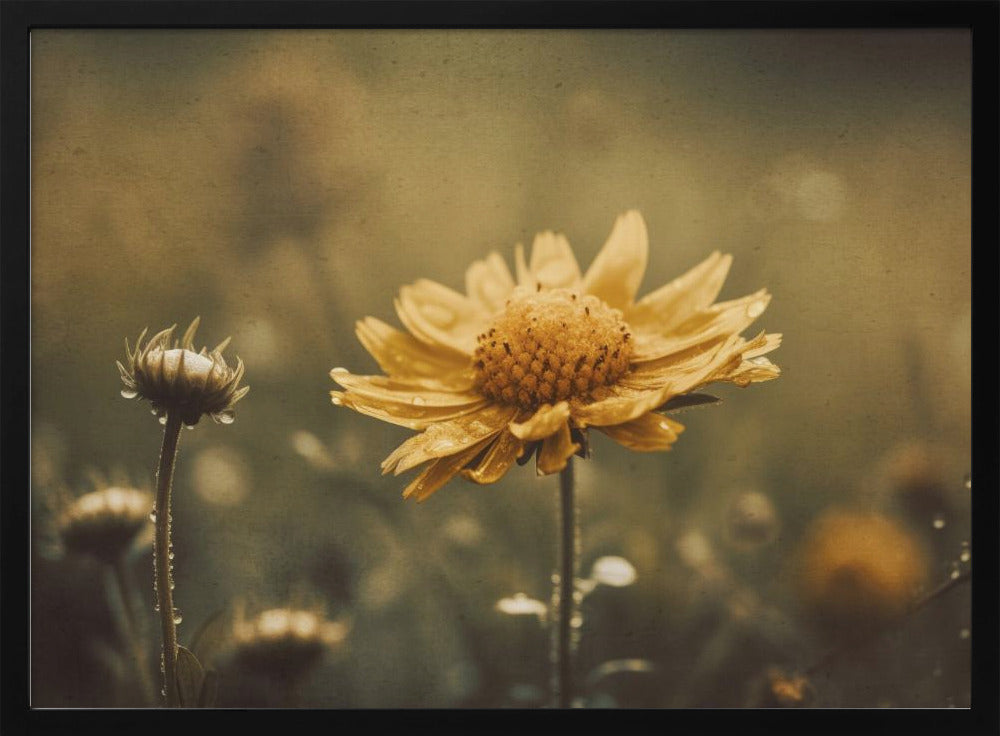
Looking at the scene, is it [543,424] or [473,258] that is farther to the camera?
[473,258]

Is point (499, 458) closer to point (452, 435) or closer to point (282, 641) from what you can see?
point (452, 435)

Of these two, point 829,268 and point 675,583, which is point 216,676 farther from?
point 829,268

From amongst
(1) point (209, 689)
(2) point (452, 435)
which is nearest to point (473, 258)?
(2) point (452, 435)

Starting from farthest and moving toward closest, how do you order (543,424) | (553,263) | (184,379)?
(553,263) < (184,379) < (543,424)

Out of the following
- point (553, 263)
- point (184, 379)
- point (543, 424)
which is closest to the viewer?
point (543, 424)

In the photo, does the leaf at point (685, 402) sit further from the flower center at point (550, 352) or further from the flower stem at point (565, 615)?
the flower stem at point (565, 615)
